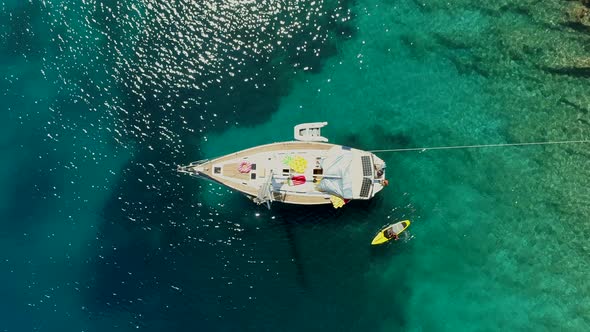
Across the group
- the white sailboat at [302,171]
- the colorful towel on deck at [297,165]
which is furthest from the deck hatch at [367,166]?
the colorful towel on deck at [297,165]

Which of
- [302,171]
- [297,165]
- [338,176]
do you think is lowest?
[338,176]

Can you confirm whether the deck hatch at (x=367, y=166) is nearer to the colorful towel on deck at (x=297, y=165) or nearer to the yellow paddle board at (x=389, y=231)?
the colorful towel on deck at (x=297, y=165)

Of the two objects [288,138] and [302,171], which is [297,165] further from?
[288,138]

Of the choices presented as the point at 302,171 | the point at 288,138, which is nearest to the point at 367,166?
the point at 302,171

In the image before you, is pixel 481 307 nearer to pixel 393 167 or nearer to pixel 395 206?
pixel 395 206

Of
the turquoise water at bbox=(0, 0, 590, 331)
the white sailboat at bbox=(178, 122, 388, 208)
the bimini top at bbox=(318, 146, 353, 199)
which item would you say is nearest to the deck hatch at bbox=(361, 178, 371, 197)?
the white sailboat at bbox=(178, 122, 388, 208)
